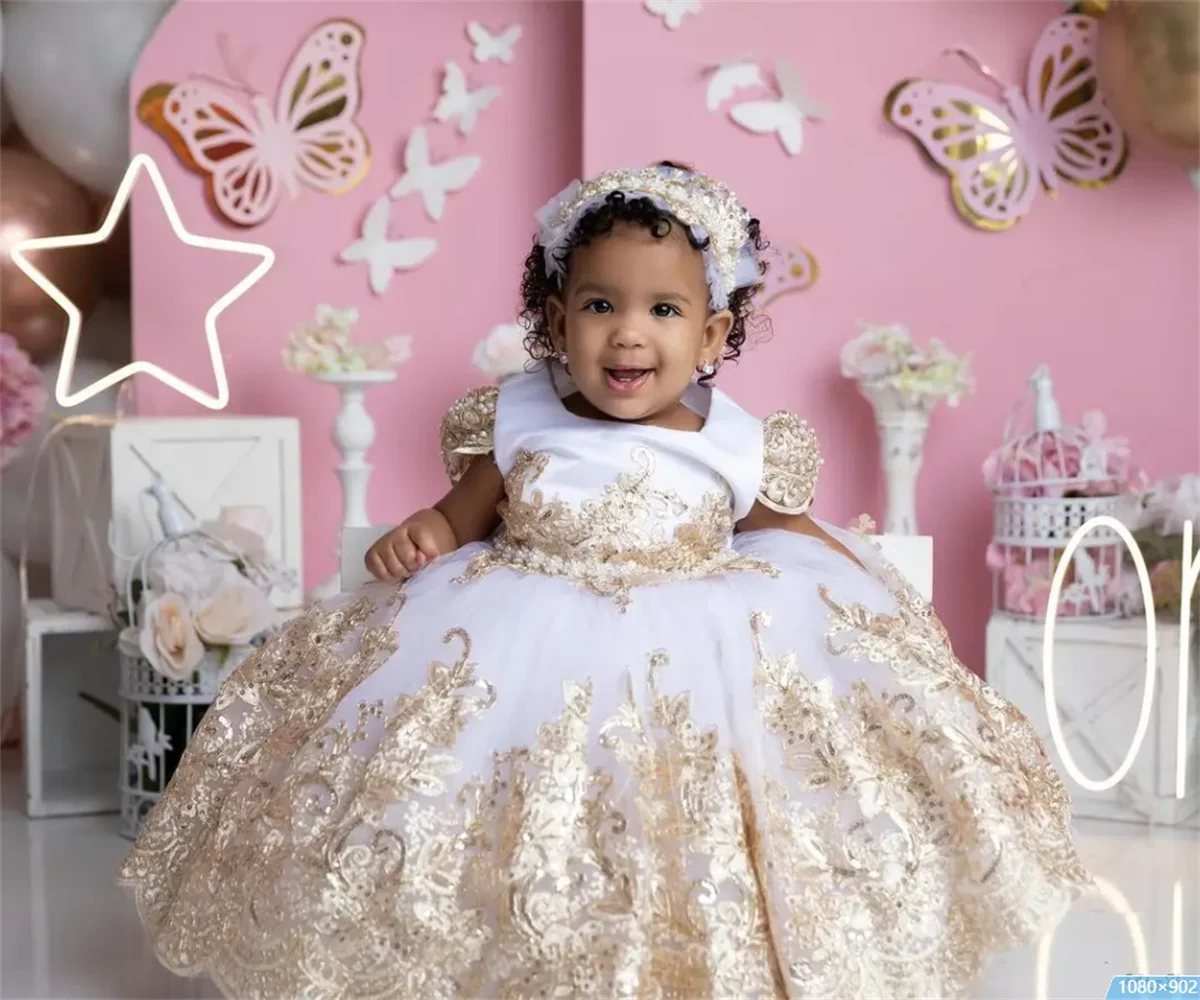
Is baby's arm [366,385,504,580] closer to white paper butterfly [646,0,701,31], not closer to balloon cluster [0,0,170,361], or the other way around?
white paper butterfly [646,0,701,31]

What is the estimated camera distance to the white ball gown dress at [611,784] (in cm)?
155

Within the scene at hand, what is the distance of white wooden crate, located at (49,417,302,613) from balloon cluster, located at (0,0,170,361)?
333mm

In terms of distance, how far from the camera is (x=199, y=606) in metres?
2.67

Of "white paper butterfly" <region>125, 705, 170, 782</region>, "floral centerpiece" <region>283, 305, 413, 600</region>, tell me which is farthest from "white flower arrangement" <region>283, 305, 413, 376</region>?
"white paper butterfly" <region>125, 705, 170, 782</region>

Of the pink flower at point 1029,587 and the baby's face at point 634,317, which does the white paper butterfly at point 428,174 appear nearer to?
the pink flower at point 1029,587

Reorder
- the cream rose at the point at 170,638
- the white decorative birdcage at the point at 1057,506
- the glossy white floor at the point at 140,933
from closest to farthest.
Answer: the glossy white floor at the point at 140,933 → the cream rose at the point at 170,638 → the white decorative birdcage at the point at 1057,506

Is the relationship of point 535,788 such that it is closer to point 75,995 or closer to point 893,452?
point 75,995

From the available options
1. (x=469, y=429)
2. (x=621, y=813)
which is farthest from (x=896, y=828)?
(x=469, y=429)

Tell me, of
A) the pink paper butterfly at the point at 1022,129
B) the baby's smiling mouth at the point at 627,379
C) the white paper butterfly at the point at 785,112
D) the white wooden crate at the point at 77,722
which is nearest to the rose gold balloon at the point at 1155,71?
the pink paper butterfly at the point at 1022,129

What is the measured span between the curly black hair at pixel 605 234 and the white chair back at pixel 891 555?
1.14 ft

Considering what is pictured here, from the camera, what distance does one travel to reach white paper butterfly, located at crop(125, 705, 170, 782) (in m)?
2.72

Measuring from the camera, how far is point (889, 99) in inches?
125

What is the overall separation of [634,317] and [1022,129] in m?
1.61

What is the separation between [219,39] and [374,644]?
1918 millimetres
